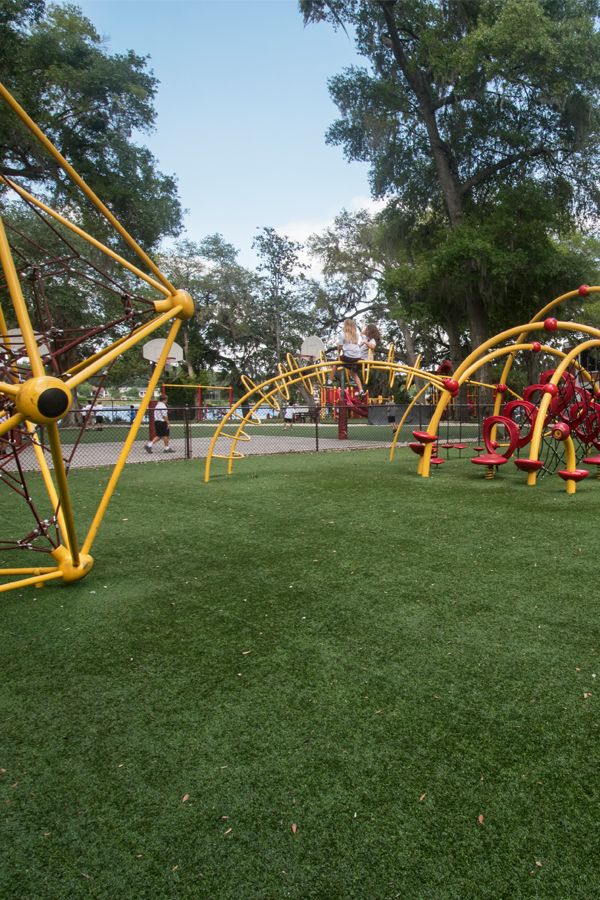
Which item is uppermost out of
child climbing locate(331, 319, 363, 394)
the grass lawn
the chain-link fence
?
child climbing locate(331, 319, 363, 394)

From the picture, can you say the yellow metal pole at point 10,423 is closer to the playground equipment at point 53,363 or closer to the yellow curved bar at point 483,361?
the playground equipment at point 53,363

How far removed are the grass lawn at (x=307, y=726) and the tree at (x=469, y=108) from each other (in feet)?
60.3

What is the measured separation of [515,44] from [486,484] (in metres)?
16.7

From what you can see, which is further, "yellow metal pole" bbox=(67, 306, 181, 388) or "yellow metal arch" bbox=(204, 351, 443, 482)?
"yellow metal arch" bbox=(204, 351, 443, 482)

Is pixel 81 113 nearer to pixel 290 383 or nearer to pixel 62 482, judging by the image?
pixel 290 383

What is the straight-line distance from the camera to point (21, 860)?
1.71m

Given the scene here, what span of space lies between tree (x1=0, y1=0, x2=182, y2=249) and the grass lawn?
50.7ft

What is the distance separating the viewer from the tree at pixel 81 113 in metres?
15.2

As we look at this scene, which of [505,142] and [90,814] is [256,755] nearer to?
[90,814]

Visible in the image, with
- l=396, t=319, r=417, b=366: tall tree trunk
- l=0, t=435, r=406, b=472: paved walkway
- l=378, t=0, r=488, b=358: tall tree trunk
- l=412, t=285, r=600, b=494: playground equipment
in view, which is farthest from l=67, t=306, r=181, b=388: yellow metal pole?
l=396, t=319, r=417, b=366: tall tree trunk

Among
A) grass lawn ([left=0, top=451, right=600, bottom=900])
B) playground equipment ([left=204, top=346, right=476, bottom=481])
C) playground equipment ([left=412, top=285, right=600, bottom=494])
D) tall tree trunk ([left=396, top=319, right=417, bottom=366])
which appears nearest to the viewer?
grass lawn ([left=0, top=451, right=600, bottom=900])

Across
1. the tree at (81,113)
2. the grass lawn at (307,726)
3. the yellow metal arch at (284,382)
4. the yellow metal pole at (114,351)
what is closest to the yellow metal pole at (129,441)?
the yellow metal pole at (114,351)

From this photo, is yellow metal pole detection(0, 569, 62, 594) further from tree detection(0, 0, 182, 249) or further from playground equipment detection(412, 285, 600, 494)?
tree detection(0, 0, 182, 249)

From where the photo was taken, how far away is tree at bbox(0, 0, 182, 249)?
49.8ft
